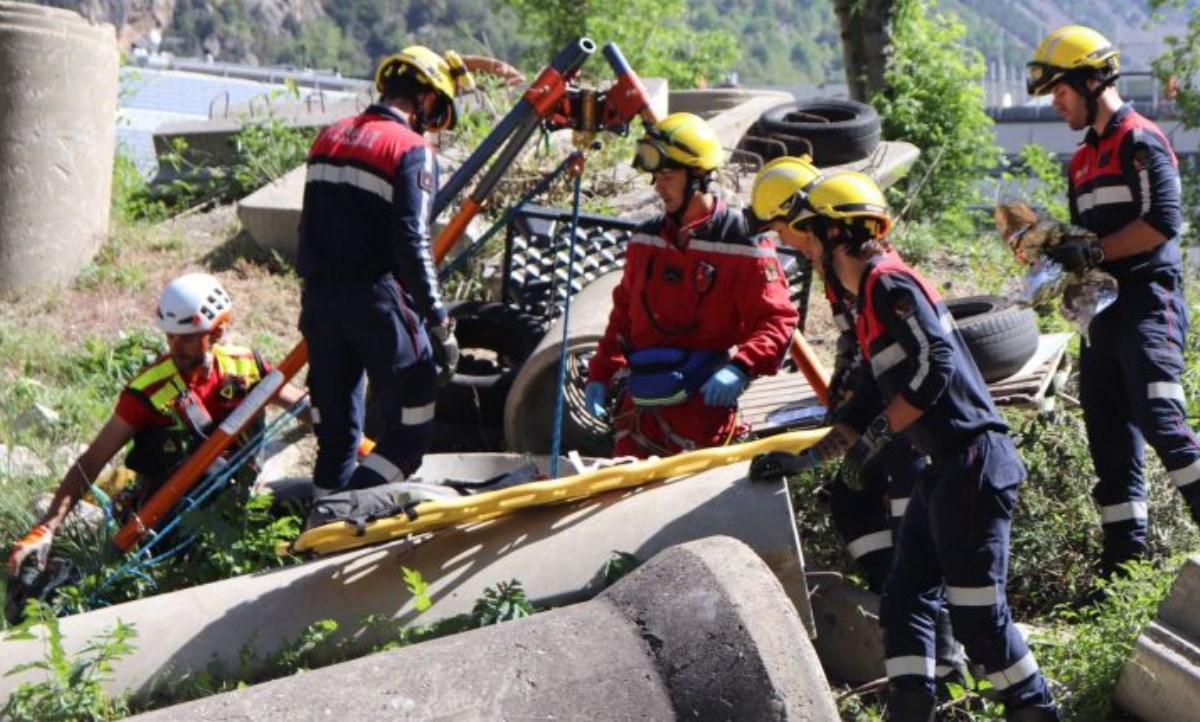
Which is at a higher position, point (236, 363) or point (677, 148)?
point (677, 148)

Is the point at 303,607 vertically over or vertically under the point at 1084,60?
under

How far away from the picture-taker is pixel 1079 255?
6094 mm

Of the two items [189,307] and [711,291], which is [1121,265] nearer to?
[711,291]

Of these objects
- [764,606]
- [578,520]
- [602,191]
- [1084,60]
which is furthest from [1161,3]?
[764,606]

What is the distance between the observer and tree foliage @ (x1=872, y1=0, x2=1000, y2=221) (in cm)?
1398

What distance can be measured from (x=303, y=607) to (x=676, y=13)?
2163 centimetres

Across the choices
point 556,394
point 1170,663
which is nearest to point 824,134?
point 556,394

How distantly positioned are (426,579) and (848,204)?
1.75 meters

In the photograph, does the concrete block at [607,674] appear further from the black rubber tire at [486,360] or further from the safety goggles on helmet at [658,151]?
the black rubber tire at [486,360]

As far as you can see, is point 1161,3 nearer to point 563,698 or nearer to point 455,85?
point 455,85

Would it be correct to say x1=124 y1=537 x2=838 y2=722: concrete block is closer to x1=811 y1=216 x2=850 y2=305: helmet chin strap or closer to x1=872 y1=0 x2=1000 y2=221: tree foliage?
x1=811 y1=216 x2=850 y2=305: helmet chin strap

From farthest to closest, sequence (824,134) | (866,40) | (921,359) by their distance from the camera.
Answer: (866,40), (824,134), (921,359)

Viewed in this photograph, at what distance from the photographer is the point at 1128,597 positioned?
18.7ft

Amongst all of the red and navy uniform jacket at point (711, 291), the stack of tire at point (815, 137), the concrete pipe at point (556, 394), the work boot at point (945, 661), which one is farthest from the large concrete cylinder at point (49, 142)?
the work boot at point (945, 661)
